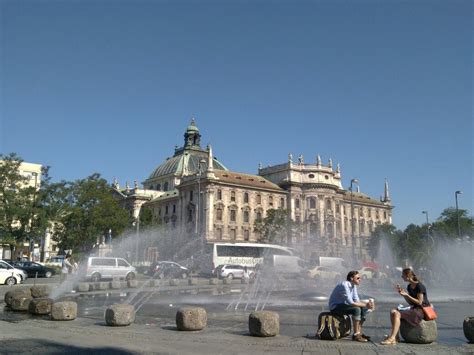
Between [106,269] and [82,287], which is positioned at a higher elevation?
[106,269]

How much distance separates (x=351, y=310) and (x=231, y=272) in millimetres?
34162

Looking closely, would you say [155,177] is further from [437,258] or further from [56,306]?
[56,306]

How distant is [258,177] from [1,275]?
6903 centimetres

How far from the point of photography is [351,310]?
1066cm

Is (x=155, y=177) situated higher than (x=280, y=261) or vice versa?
(x=155, y=177)

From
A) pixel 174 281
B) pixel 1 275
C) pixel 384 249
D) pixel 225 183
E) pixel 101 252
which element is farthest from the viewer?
pixel 384 249

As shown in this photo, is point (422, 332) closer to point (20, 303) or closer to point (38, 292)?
point (20, 303)

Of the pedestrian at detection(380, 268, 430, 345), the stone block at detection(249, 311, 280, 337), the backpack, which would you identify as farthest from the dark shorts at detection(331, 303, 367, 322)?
the stone block at detection(249, 311, 280, 337)

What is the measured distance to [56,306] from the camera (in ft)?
45.1

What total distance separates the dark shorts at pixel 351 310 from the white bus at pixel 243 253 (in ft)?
131

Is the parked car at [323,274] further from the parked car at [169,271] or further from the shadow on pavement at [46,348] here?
the shadow on pavement at [46,348]

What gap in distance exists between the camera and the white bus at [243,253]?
5075cm

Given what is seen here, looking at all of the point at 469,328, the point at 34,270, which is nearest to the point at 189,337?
the point at 469,328

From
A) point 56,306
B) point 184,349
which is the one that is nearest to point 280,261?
point 56,306
